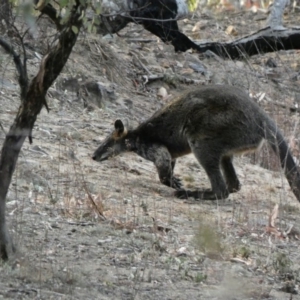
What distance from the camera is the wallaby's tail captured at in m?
8.88

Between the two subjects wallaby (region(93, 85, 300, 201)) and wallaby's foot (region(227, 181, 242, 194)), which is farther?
wallaby's foot (region(227, 181, 242, 194))

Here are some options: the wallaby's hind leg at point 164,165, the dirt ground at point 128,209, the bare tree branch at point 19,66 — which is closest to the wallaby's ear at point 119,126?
the dirt ground at point 128,209

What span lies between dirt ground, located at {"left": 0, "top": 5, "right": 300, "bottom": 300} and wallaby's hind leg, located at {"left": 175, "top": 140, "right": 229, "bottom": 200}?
0.45 feet

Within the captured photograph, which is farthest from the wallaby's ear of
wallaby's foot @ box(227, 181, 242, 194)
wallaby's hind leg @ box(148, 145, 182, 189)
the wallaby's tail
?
the wallaby's tail

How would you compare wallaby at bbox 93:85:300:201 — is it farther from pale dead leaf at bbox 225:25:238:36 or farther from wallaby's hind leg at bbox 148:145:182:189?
pale dead leaf at bbox 225:25:238:36

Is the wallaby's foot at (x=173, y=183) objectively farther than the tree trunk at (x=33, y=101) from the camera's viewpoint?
Yes

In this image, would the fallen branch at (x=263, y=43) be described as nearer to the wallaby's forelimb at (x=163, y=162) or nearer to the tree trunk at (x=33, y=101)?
the wallaby's forelimb at (x=163, y=162)

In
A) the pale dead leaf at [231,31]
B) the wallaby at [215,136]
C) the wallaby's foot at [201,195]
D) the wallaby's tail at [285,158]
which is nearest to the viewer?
the wallaby's tail at [285,158]

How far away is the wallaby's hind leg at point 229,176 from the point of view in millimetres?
9750

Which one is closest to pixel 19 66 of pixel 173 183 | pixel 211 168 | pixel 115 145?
pixel 211 168

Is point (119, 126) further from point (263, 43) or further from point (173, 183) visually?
point (263, 43)

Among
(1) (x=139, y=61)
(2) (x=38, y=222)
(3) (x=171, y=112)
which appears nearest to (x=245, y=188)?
(3) (x=171, y=112)

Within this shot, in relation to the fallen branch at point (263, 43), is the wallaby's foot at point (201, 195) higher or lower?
lower

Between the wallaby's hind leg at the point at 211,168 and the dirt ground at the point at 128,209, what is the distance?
14 cm
